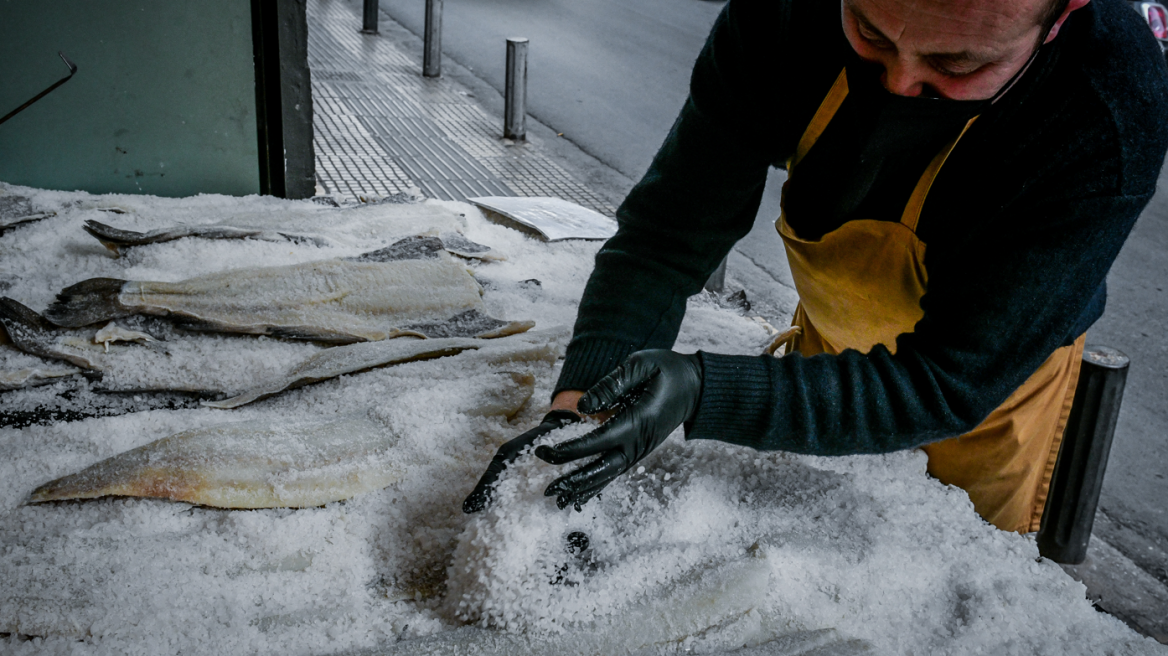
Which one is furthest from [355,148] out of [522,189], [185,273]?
[185,273]

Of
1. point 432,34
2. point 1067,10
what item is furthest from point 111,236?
point 432,34

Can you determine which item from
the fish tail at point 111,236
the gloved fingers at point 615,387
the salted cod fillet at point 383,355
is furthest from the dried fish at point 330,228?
the gloved fingers at point 615,387

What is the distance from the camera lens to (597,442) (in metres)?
1.36

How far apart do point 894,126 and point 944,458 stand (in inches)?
35.9

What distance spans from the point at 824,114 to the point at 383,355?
3.89 feet

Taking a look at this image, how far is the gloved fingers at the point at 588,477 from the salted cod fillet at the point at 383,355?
82 centimetres

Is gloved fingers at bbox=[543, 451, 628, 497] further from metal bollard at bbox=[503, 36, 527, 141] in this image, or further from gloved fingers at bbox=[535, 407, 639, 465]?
metal bollard at bbox=[503, 36, 527, 141]

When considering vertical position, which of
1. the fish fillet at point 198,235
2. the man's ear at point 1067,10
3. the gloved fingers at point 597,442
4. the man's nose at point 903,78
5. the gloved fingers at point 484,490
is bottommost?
the fish fillet at point 198,235

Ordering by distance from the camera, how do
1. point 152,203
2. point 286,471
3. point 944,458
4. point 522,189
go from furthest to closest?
point 522,189
point 152,203
point 944,458
point 286,471

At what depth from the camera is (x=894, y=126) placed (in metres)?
1.47

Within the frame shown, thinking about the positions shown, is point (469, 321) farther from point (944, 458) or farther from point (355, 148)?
point (355, 148)

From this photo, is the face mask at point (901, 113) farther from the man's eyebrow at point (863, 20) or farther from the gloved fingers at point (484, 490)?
the gloved fingers at point (484, 490)

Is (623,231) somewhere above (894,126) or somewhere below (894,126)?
below

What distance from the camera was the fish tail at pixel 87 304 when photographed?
2.17m
